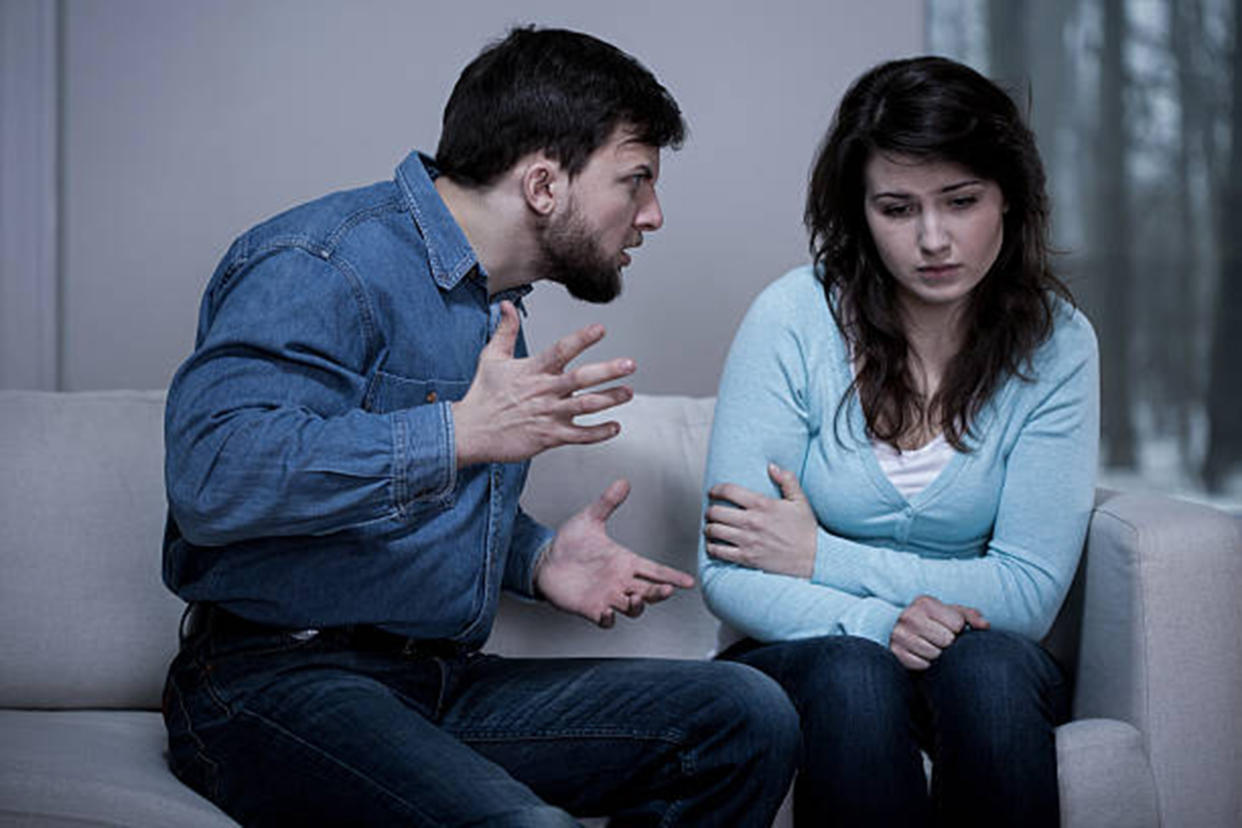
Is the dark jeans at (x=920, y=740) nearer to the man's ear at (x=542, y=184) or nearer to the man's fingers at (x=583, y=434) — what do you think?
the man's fingers at (x=583, y=434)

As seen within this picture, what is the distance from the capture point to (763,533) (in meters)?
1.50

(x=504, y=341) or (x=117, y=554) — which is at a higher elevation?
(x=504, y=341)

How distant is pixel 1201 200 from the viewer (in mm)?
2686

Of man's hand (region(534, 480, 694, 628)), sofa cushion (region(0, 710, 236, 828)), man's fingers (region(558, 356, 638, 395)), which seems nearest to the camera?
man's fingers (region(558, 356, 638, 395))

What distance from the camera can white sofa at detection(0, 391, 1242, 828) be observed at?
4.48ft

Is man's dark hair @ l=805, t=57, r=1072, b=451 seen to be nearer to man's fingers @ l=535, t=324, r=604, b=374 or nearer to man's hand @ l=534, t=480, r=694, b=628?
man's hand @ l=534, t=480, r=694, b=628

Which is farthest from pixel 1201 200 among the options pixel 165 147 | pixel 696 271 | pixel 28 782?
pixel 28 782

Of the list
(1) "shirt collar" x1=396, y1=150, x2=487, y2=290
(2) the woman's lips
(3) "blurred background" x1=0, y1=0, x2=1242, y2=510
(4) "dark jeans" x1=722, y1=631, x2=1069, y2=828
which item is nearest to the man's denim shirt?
(1) "shirt collar" x1=396, y1=150, x2=487, y2=290

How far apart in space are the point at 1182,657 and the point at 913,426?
0.41 metres

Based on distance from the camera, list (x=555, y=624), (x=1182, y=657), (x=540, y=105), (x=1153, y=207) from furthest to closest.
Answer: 1. (x=1153, y=207)
2. (x=555, y=624)
3. (x=1182, y=657)
4. (x=540, y=105)

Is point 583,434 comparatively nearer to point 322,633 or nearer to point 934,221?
point 322,633

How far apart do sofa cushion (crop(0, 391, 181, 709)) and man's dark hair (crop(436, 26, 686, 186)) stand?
64 centimetres

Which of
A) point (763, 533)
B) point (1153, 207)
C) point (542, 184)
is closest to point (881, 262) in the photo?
point (763, 533)

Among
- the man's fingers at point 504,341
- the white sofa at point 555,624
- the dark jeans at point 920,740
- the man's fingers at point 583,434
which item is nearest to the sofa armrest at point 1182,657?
the white sofa at point 555,624
